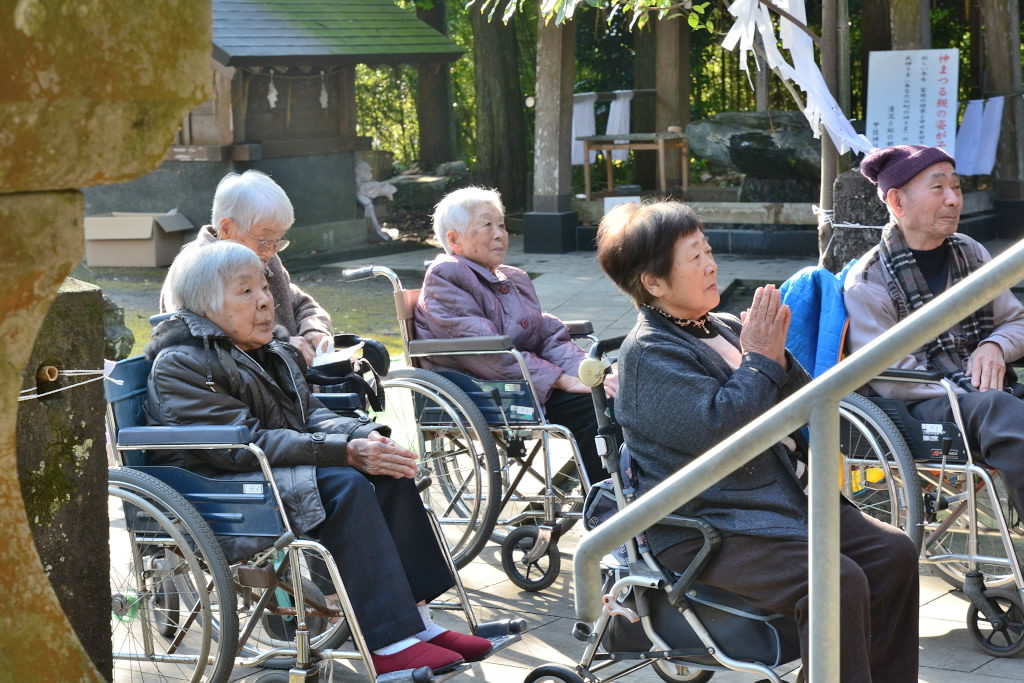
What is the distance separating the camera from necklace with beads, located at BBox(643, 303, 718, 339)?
118 inches

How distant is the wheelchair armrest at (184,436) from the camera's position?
326cm

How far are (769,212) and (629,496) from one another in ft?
29.4

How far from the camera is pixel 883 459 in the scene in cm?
365

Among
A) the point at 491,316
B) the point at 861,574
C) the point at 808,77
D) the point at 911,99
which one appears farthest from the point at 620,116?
the point at 861,574

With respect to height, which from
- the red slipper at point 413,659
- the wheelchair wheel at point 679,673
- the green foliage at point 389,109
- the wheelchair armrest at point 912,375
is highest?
the green foliage at point 389,109

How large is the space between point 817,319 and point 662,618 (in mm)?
1391

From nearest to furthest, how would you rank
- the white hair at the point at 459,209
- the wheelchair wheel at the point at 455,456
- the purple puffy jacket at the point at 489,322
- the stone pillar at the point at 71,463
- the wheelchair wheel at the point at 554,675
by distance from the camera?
the stone pillar at the point at 71,463 → the wheelchair wheel at the point at 554,675 → the wheelchair wheel at the point at 455,456 → the purple puffy jacket at the point at 489,322 → the white hair at the point at 459,209

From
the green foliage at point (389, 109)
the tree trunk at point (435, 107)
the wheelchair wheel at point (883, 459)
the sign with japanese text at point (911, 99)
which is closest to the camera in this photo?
the wheelchair wheel at point (883, 459)

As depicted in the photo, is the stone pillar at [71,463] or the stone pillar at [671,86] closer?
the stone pillar at [71,463]

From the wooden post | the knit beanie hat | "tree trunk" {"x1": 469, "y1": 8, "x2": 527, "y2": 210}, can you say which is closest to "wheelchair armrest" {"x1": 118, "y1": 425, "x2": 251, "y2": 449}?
the knit beanie hat

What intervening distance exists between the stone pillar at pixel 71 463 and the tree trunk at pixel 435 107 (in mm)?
14331

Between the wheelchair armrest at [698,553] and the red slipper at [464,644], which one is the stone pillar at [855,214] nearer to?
the red slipper at [464,644]


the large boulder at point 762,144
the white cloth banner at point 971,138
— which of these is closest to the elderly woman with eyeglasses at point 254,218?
the white cloth banner at point 971,138

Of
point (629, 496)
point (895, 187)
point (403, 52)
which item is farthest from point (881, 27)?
point (629, 496)
